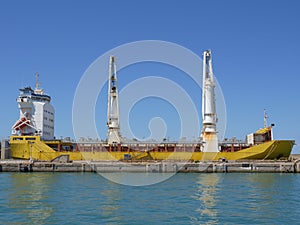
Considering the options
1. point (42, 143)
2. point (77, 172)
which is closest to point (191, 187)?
point (77, 172)

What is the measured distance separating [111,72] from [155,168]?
21.3m

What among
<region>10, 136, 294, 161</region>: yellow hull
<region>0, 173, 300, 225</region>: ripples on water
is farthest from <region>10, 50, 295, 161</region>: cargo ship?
<region>0, 173, 300, 225</region>: ripples on water

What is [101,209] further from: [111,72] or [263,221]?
[111,72]

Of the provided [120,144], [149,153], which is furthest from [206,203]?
[120,144]

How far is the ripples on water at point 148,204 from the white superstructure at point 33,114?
96.4 ft

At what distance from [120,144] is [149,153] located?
5.10 meters

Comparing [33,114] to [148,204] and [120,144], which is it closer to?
[120,144]

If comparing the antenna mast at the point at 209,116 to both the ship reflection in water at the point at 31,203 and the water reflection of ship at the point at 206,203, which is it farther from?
the ship reflection in water at the point at 31,203

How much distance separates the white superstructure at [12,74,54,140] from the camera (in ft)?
189

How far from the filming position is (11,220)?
17328mm

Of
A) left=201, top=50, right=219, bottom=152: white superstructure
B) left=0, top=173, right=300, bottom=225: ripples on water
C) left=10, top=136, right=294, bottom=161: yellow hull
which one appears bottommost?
left=0, top=173, right=300, bottom=225: ripples on water

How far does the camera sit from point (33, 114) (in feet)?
194

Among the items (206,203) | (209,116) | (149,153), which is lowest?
(206,203)

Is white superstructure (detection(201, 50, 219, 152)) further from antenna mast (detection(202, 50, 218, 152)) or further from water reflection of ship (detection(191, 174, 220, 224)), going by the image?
water reflection of ship (detection(191, 174, 220, 224))
